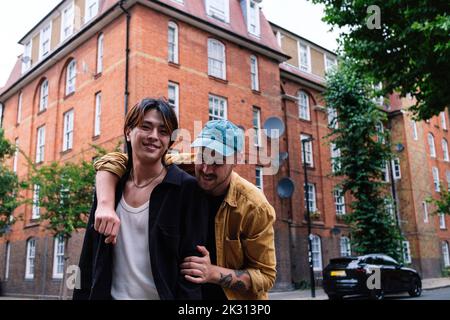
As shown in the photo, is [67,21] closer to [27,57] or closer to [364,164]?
[27,57]

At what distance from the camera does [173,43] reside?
2031 cm

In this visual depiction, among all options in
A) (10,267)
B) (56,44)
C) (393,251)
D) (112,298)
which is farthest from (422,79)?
(10,267)

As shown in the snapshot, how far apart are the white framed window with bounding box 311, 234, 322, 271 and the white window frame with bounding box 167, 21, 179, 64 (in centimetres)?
1389

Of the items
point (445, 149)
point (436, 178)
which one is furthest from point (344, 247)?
point (445, 149)

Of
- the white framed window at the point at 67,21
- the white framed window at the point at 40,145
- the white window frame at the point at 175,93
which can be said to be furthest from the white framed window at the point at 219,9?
the white framed window at the point at 40,145

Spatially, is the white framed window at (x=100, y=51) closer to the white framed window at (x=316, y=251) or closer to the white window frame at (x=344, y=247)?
the white framed window at (x=316, y=251)

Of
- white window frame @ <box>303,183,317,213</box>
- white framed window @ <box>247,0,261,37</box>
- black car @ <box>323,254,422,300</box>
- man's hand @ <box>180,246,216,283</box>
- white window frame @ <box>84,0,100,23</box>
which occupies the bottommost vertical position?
black car @ <box>323,254,422,300</box>

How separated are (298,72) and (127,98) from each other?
14.3 m

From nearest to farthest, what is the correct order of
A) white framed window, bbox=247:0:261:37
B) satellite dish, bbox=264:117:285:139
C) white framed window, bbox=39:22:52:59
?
satellite dish, bbox=264:117:285:139 < white framed window, bbox=247:0:261:37 < white framed window, bbox=39:22:52:59

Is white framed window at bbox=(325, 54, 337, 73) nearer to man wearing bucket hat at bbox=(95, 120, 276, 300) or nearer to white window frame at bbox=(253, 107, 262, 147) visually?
white window frame at bbox=(253, 107, 262, 147)

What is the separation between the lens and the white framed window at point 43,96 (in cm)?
2527

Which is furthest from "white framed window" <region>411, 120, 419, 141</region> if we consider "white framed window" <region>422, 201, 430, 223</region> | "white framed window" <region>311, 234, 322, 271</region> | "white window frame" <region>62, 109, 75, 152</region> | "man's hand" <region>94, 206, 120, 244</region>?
"man's hand" <region>94, 206, 120, 244</region>

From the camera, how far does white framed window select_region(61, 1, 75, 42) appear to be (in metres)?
23.5

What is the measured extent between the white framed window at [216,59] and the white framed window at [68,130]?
788cm
